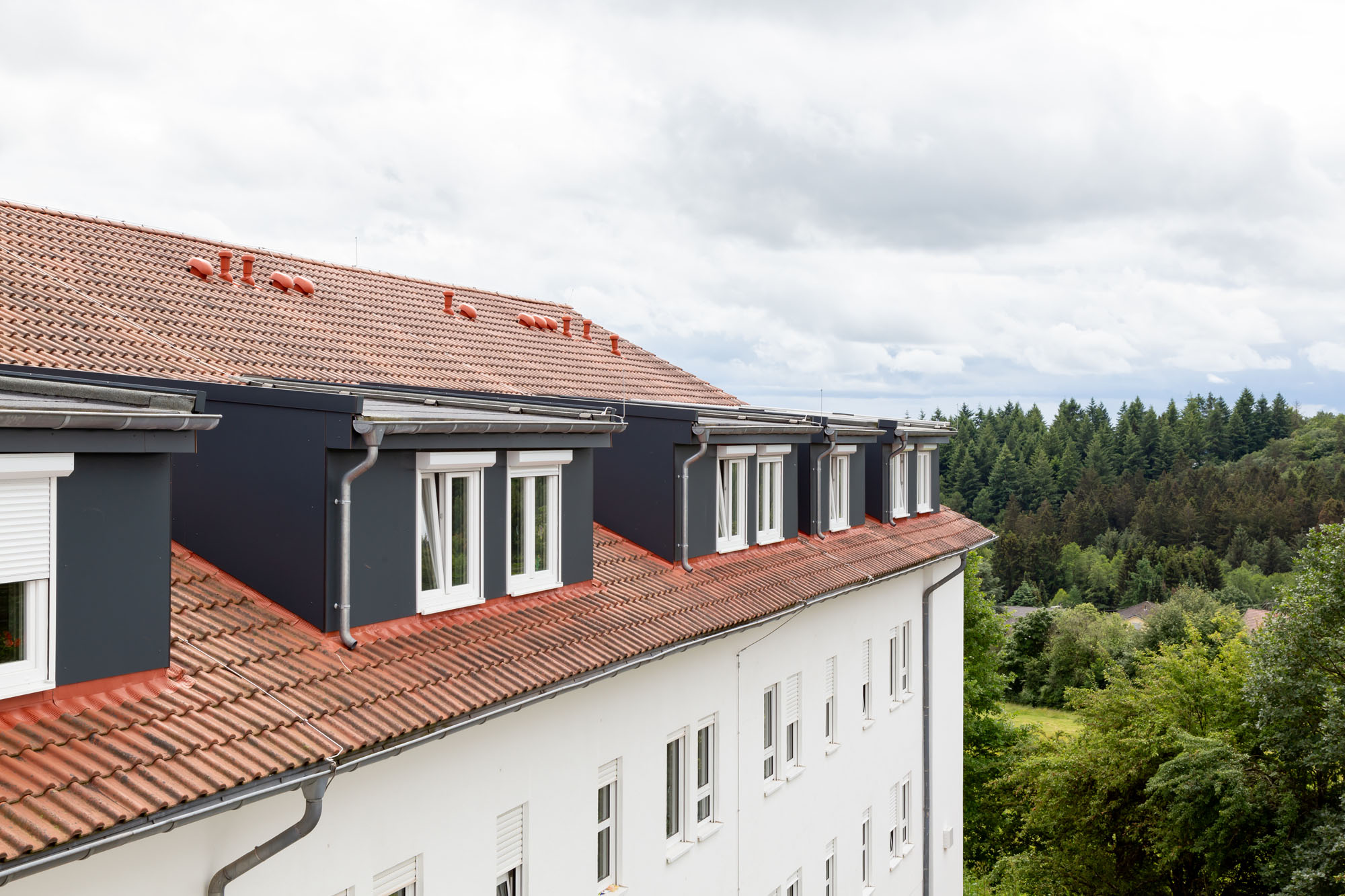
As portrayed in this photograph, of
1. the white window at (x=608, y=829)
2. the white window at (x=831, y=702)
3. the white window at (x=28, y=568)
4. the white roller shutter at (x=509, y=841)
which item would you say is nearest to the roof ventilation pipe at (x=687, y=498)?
the white window at (x=608, y=829)

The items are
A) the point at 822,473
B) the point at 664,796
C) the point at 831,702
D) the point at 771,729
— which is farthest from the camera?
the point at 822,473

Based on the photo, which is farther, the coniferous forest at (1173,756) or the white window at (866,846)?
the coniferous forest at (1173,756)

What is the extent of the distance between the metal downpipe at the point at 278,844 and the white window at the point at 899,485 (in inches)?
655

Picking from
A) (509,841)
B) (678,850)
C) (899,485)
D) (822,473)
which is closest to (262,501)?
(509,841)

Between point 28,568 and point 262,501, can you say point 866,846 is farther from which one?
point 28,568

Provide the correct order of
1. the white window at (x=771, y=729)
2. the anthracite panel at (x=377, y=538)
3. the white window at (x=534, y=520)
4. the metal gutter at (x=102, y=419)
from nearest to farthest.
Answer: the metal gutter at (x=102, y=419) < the anthracite panel at (x=377, y=538) < the white window at (x=534, y=520) < the white window at (x=771, y=729)

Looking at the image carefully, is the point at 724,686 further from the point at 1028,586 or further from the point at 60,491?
the point at 1028,586

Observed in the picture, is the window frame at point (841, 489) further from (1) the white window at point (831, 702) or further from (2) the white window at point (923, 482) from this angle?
(2) the white window at point (923, 482)

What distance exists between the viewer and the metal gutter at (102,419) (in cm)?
552

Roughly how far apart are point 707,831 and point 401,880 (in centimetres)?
563

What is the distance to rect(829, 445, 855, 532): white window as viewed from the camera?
18.8 metres

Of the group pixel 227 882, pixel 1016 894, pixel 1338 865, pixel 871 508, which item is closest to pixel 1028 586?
pixel 1016 894

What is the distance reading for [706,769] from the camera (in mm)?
13125

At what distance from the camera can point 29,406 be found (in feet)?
18.9
